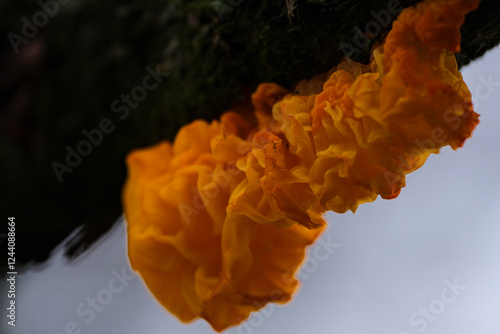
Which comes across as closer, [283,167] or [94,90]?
[283,167]

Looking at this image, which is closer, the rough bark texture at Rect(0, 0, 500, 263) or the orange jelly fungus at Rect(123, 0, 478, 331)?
the orange jelly fungus at Rect(123, 0, 478, 331)

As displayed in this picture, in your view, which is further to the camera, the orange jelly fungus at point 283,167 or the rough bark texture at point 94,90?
the rough bark texture at point 94,90

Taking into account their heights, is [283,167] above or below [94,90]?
below

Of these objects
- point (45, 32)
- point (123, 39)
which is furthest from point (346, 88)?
point (45, 32)
